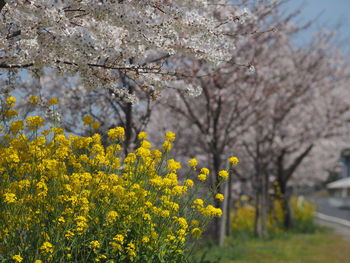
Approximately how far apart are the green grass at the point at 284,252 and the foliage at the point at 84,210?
4.29 metres

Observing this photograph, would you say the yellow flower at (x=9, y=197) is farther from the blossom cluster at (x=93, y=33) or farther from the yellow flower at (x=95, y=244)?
the blossom cluster at (x=93, y=33)

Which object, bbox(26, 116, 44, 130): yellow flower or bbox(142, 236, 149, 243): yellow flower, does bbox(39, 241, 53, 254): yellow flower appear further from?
bbox(26, 116, 44, 130): yellow flower

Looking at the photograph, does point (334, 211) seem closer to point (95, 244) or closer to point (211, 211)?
point (211, 211)

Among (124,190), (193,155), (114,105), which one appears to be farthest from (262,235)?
(124,190)

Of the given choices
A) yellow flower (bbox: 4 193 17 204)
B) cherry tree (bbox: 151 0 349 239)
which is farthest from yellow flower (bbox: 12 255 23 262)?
cherry tree (bbox: 151 0 349 239)

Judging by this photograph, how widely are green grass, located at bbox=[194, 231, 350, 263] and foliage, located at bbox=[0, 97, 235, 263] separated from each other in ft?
14.1

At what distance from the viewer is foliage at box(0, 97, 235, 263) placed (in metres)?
4.50

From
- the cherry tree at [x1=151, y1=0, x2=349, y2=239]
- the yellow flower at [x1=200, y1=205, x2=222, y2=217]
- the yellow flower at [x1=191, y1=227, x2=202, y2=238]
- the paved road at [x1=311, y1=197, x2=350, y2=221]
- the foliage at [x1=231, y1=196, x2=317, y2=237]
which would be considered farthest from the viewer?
the paved road at [x1=311, y1=197, x2=350, y2=221]

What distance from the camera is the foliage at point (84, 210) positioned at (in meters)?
4.50

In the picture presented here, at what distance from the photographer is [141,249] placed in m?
4.71

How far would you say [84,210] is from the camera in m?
4.47

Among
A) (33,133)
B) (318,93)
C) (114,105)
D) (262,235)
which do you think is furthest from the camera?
(318,93)

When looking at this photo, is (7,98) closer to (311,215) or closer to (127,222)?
(127,222)

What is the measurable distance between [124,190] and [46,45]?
167cm
